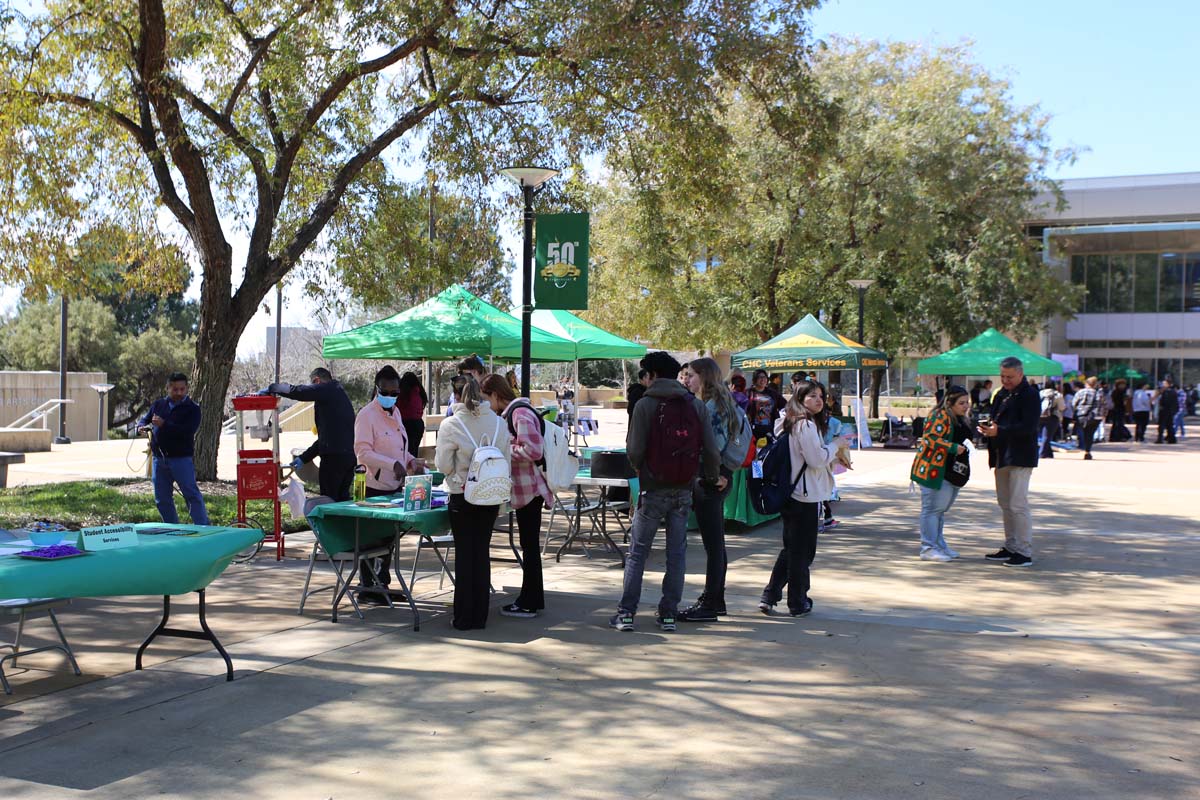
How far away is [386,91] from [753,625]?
1139 cm

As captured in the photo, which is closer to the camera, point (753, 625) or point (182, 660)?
point (182, 660)

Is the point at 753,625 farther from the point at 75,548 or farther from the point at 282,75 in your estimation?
the point at 282,75

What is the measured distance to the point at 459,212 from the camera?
16.6m

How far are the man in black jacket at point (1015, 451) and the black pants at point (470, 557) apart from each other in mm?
5014

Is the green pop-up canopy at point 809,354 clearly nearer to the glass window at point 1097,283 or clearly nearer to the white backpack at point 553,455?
the white backpack at point 553,455

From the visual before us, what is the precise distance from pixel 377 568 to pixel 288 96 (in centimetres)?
846

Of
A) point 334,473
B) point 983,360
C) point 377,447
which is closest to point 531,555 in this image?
point 377,447

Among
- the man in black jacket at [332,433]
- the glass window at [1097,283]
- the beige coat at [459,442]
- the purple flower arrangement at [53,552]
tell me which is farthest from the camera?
the glass window at [1097,283]

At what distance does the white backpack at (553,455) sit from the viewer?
25.7 ft

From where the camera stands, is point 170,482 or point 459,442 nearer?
point 459,442

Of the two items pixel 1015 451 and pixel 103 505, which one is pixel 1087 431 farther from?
pixel 103 505

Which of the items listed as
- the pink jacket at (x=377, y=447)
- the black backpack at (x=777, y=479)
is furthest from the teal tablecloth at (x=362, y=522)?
the black backpack at (x=777, y=479)

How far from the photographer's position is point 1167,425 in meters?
29.7

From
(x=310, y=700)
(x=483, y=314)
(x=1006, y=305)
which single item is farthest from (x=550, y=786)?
(x=1006, y=305)
